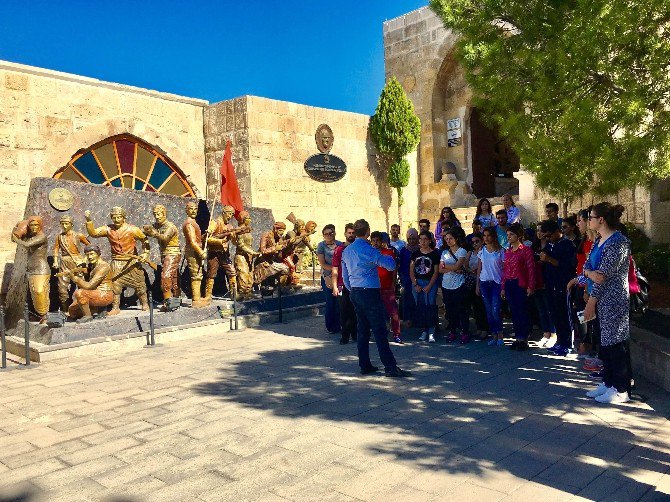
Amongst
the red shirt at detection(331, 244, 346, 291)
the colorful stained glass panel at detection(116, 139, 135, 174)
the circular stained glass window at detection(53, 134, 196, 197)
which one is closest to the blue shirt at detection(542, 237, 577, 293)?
the red shirt at detection(331, 244, 346, 291)

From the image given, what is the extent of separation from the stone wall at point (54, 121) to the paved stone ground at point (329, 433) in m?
6.02

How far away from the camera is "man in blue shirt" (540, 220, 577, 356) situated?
23.6 ft

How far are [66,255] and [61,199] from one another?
3.75 ft

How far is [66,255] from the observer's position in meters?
8.89

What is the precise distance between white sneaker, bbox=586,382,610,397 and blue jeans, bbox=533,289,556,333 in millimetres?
2125

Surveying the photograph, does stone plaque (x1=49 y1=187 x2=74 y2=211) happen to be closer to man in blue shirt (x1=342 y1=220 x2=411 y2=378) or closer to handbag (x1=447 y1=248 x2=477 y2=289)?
man in blue shirt (x1=342 y1=220 x2=411 y2=378)

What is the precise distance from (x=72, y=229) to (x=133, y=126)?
536 centimetres

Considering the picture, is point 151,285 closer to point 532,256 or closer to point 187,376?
point 187,376

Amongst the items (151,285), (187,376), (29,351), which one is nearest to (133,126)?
(151,285)

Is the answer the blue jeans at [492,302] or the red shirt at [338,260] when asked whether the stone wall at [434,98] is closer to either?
the red shirt at [338,260]

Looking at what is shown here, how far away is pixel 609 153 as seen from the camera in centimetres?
686

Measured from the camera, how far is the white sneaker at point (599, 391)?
5.50 meters

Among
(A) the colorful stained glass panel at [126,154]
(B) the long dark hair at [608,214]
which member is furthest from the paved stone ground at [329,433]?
(A) the colorful stained glass panel at [126,154]

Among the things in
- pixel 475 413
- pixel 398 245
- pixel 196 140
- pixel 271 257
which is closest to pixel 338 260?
pixel 398 245
